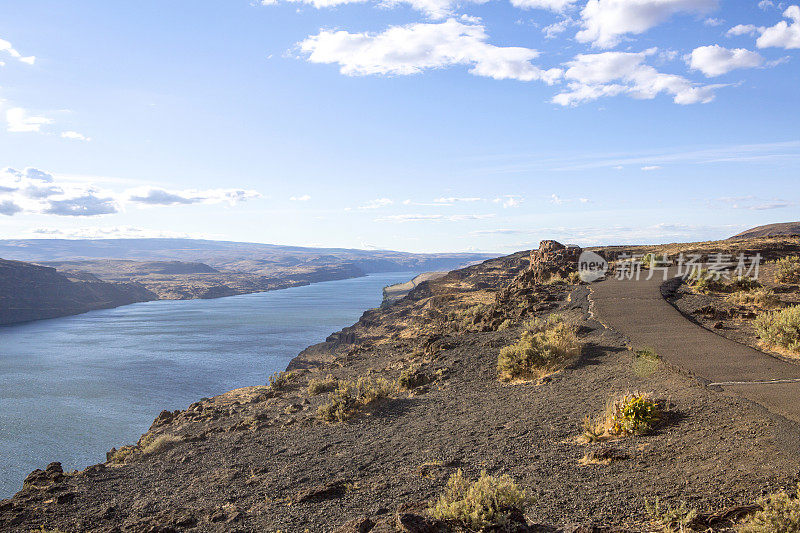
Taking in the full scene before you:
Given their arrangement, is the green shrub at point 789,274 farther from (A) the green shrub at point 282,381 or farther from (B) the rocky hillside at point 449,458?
(A) the green shrub at point 282,381

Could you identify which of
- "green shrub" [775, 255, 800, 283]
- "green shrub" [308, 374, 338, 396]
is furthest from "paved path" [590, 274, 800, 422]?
"green shrub" [308, 374, 338, 396]

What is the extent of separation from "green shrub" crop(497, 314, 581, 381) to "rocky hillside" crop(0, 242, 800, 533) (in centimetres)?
23

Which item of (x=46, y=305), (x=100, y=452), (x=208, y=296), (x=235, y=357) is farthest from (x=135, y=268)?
(x=100, y=452)

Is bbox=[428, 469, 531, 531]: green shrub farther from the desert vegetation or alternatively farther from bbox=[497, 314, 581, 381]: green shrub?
bbox=[497, 314, 581, 381]: green shrub

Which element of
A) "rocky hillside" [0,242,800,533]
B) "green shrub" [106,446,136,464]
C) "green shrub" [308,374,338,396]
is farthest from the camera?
"green shrub" [308,374,338,396]

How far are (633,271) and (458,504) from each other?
66.5 ft

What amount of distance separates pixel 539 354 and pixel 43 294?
113 meters

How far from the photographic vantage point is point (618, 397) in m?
7.50

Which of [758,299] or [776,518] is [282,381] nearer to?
[776,518]

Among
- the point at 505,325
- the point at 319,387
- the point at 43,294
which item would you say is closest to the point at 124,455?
the point at 319,387

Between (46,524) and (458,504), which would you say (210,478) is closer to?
(46,524)

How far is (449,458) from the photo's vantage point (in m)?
6.85

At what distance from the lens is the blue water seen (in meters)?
26.0

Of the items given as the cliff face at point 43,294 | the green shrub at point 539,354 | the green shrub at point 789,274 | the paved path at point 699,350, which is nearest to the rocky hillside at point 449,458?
the green shrub at point 539,354
